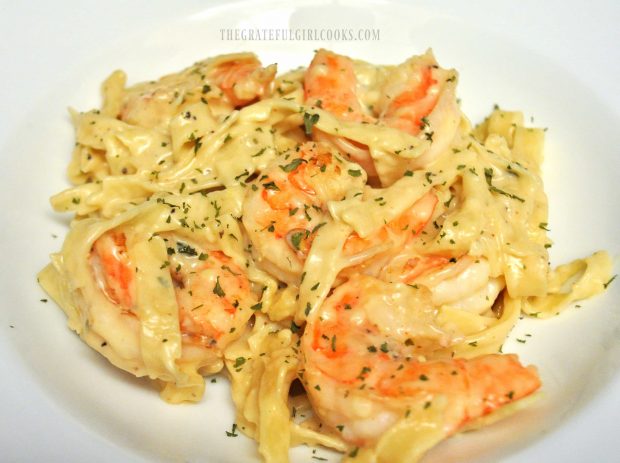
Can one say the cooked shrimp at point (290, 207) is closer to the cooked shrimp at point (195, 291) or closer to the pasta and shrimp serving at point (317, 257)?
the pasta and shrimp serving at point (317, 257)

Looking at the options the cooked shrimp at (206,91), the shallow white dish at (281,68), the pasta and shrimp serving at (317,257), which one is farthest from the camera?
the cooked shrimp at (206,91)

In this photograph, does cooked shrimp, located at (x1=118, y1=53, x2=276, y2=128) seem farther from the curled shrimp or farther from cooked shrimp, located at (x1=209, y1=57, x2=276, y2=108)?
the curled shrimp

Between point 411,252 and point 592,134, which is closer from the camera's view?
point 411,252

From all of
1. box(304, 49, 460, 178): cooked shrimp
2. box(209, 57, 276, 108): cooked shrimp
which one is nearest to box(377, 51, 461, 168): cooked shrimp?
box(304, 49, 460, 178): cooked shrimp

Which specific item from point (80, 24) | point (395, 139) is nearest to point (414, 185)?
point (395, 139)

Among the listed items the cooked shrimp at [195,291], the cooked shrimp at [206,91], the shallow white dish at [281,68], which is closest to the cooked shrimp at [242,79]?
the cooked shrimp at [206,91]

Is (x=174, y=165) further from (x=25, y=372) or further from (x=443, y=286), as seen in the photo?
(x=443, y=286)
